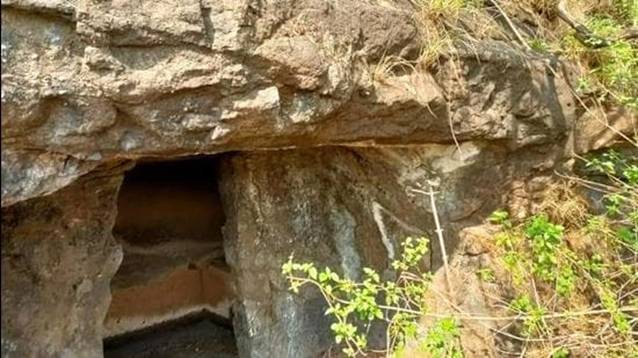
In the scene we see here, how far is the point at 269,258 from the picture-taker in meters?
2.28

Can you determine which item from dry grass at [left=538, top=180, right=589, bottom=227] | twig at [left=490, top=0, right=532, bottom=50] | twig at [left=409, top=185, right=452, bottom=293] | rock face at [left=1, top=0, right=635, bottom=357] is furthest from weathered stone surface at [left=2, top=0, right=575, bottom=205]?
dry grass at [left=538, top=180, right=589, bottom=227]

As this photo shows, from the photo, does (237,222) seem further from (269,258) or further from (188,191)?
(188,191)

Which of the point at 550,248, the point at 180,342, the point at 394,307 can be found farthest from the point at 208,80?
the point at 180,342

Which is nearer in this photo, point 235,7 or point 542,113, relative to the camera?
point 235,7

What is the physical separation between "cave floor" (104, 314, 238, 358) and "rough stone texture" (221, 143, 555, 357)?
322 millimetres

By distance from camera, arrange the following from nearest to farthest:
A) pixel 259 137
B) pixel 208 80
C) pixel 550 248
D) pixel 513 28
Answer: pixel 208 80
pixel 259 137
pixel 550 248
pixel 513 28

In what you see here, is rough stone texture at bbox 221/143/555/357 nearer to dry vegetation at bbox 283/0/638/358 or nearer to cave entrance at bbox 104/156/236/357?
dry vegetation at bbox 283/0/638/358

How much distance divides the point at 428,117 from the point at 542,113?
22.5 inches

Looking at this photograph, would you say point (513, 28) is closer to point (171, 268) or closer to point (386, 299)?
point (386, 299)

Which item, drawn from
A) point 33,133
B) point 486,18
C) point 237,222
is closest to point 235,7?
point 33,133

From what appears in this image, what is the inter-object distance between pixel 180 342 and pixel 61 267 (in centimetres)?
94

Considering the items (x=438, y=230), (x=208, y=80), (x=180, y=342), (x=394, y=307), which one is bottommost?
(x=180, y=342)

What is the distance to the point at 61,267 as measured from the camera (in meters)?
1.80

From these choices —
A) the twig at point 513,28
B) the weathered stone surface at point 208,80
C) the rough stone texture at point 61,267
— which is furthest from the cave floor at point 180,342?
the twig at point 513,28
